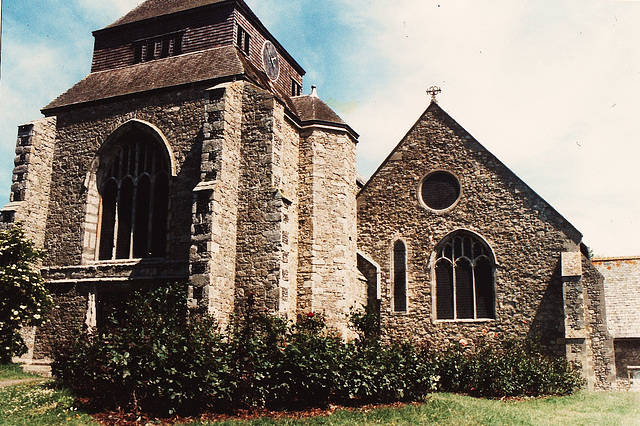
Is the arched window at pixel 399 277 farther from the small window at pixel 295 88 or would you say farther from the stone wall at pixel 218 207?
the small window at pixel 295 88

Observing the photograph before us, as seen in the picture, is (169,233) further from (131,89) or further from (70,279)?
(131,89)

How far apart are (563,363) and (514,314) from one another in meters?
2.14

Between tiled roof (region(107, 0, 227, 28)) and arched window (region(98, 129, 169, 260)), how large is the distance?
5.34m

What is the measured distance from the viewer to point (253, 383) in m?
11.1

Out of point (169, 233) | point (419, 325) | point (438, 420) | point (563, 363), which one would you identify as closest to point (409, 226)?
point (419, 325)

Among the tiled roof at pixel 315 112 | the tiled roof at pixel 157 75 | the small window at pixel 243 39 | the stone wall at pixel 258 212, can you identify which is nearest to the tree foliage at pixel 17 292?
the tiled roof at pixel 157 75

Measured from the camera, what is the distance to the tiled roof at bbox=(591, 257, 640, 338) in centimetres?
1952

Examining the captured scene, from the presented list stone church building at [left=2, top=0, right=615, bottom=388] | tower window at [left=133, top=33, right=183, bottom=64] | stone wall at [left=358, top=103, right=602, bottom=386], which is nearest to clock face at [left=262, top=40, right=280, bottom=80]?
stone church building at [left=2, top=0, right=615, bottom=388]

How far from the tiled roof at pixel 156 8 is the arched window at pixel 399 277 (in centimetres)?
1053

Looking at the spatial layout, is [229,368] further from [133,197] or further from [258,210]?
[133,197]

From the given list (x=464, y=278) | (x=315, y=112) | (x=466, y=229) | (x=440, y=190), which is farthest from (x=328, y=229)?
(x=464, y=278)

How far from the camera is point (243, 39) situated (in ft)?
66.1

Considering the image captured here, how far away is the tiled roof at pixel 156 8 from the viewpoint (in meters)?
20.2

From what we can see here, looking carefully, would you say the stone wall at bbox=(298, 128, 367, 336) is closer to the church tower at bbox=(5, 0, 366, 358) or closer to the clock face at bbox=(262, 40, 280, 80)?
the church tower at bbox=(5, 0, 366, 358)
